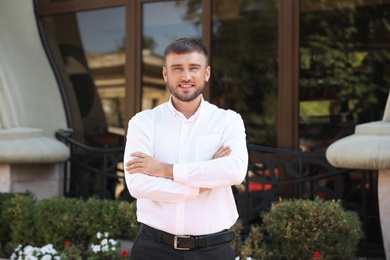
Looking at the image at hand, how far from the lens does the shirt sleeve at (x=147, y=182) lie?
8.41 feet

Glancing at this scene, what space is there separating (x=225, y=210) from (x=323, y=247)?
7.36ft

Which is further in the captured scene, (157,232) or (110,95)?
(110,95)

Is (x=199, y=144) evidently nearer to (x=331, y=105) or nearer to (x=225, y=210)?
(x=225, y=210)

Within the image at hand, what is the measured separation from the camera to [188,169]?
257cm

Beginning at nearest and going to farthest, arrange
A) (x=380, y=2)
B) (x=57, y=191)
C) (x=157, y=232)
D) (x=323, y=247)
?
(x=157, y=232) < (x=323, y=247) < (x=380, y=2) < (x=57, y=191)

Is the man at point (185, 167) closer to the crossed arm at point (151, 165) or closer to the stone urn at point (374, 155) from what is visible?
the crossed arm at point (151, 165)

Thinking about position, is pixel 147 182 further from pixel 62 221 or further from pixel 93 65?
pixel 93 65

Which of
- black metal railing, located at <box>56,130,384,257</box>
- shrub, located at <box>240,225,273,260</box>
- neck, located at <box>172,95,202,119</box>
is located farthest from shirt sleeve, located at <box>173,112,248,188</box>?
black metal railing, located at <box>56,130,384,257</box>

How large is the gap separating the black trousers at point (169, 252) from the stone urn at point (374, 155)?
253cm

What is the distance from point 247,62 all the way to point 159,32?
3.93ft

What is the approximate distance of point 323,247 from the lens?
15.2 ft

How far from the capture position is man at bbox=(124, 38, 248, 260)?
2.56 metres

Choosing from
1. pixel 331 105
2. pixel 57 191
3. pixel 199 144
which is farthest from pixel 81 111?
pixel 199 144

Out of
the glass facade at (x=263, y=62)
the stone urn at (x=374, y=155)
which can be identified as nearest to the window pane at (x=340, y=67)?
the glass facade at (x=263, y=62)
